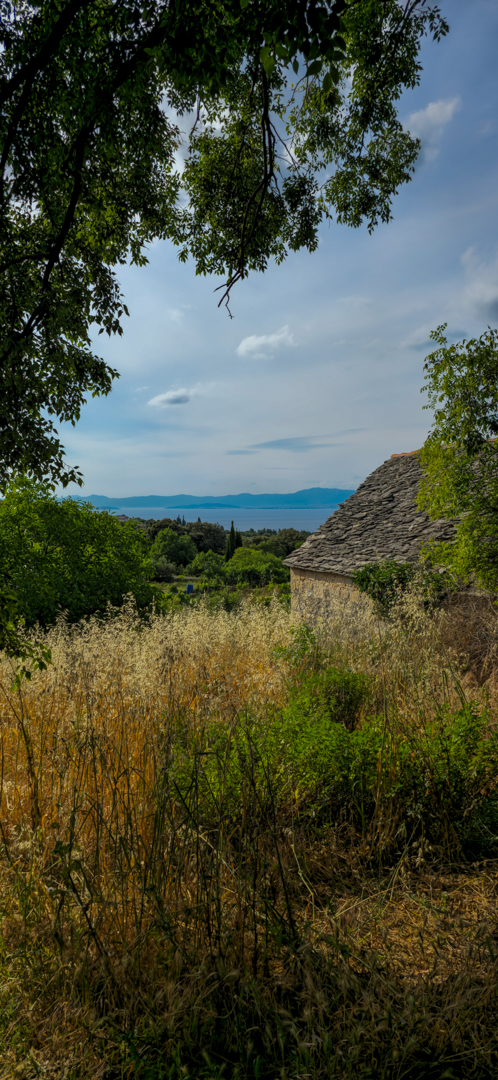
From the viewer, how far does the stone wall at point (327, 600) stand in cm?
1094

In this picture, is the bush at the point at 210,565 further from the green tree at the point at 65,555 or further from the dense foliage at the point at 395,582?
the dense foliage at the point at 395,582

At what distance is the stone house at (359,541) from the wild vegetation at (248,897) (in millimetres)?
6670

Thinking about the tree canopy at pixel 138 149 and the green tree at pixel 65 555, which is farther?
the green tree at pixel 65 555

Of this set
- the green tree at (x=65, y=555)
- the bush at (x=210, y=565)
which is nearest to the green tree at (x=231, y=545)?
the bush at (x=210, y=565)

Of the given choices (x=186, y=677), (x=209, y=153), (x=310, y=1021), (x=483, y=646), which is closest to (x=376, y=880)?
(x=310, y=1021)

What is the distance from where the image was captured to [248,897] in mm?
2156

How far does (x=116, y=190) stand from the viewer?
15.8 feet

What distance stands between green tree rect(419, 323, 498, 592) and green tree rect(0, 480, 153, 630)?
7.20m

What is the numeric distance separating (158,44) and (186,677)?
17.8 feet

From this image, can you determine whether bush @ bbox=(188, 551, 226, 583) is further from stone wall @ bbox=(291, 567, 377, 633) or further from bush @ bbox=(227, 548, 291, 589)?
stone wall @ bbox=(291, 567, 377, 633)

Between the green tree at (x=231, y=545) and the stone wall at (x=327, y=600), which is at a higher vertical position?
the green tree at (x=231, y=545)

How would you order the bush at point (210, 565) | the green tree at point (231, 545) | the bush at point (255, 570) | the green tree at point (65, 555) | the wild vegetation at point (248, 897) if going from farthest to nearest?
the green tree at point (231, 545) < the bush at point (255, 570) < the bush at point (210, 565) < the green tree at point (65, 555) < the wild vegetation at point (248, 897)

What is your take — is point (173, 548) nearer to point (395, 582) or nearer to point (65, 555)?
point (65, 555)

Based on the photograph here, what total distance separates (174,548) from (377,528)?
16353mm
